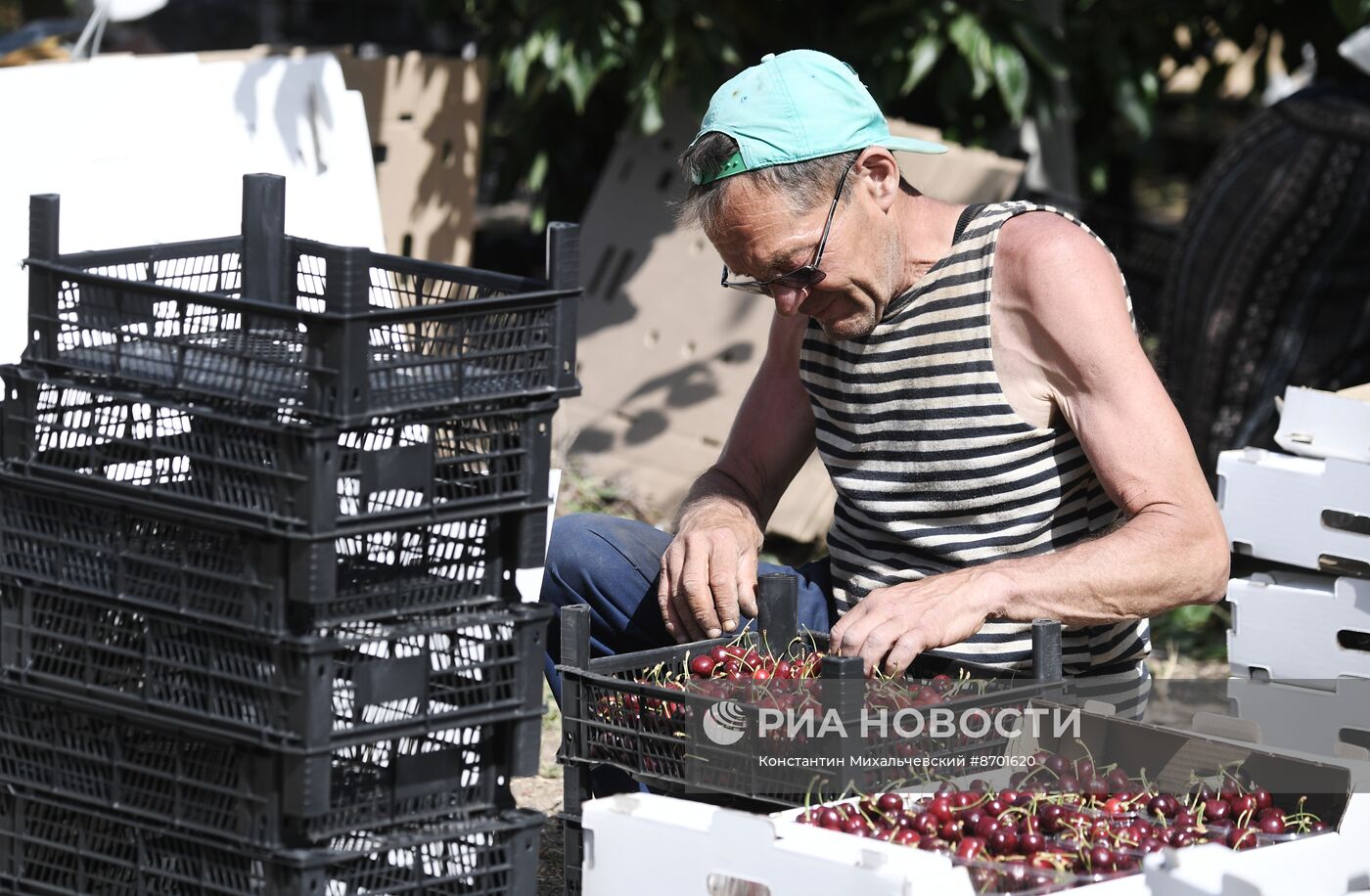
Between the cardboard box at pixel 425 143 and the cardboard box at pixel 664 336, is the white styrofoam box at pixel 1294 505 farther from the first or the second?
the cardboard box at pixel 425 143

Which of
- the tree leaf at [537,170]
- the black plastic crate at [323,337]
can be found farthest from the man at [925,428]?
the tree leaf at [537,170]

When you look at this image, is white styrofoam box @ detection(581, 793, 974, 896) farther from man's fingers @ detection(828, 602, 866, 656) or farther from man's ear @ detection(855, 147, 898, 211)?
man's ear @ detection(855, 147, 898, 211)

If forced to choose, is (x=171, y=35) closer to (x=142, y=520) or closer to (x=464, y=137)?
(x=464, y=137)

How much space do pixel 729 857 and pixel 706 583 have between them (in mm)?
620

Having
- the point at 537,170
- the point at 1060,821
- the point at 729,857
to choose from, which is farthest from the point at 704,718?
the point at 537,170

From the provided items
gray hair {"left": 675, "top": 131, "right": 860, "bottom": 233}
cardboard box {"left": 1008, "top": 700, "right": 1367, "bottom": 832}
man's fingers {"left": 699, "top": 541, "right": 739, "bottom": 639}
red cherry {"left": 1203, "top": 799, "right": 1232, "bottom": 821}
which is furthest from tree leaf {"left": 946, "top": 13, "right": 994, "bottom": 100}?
red cherry {"left": 1203, "top": 799, "right": 1232, "bottom": 821}

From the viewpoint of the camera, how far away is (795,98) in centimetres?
232

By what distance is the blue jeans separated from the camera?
262cm

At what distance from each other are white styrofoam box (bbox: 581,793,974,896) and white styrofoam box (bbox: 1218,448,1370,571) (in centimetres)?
111

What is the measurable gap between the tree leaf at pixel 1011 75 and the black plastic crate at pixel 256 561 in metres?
2.88

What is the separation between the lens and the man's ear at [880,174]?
2.36 metres

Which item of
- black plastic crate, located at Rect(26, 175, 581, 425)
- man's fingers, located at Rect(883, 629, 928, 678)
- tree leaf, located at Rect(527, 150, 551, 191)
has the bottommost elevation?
man's fingers, located at Rect(883, 629, 928, 678)

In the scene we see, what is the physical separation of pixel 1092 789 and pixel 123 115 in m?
2.20

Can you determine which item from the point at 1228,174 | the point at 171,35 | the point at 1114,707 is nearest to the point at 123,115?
the point at 1114,707
